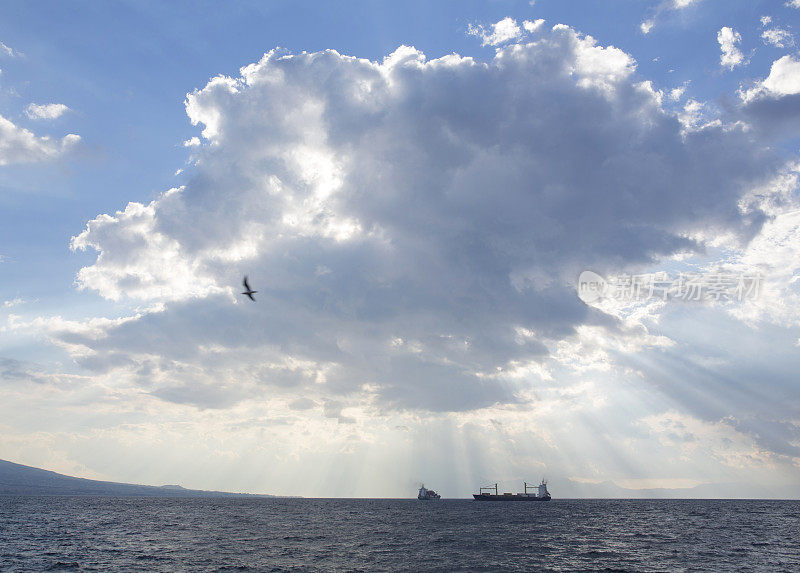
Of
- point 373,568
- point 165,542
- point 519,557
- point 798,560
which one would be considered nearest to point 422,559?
point 373,568

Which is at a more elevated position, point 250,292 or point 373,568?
point 250,292

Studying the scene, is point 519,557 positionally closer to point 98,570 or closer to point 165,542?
point 98,570

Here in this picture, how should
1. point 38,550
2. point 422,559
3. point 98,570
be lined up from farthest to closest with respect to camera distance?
point 38,550 < point 422,559 < point 98,570

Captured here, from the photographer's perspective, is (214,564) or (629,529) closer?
(214,564)

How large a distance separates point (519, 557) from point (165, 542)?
221 feet

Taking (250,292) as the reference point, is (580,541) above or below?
below

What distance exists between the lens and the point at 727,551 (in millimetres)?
89812

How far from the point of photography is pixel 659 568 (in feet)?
236

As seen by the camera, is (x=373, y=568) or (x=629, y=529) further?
(x=629, y=529)

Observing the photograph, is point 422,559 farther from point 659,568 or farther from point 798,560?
point 798,560

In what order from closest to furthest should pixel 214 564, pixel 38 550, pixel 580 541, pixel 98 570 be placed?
pixel 98 570, pixel 214 564, pixel 38 550, pixel 580 541

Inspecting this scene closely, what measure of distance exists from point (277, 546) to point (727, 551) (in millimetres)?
80751

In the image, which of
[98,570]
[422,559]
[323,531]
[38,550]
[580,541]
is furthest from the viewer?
[323,531]

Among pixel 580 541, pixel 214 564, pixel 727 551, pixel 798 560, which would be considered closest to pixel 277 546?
pixel 214 564
